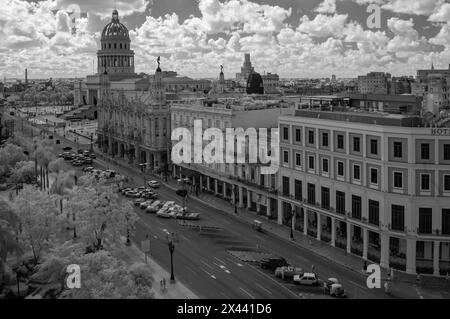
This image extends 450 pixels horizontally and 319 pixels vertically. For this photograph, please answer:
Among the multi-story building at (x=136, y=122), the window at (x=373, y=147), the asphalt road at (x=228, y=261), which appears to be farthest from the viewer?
the multi-story building at (x=136, y=122)

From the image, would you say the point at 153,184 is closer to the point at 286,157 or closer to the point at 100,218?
the point at 286,157

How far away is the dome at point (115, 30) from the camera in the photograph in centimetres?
18700

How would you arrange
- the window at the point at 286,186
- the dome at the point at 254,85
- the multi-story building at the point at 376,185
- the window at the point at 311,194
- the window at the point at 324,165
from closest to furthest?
the multi-story building at the point at 376,185 → the window at the point at 324,165 → the window at the point at 311,194 → the window at the point at 286,186 → the dome at the point at 254,85

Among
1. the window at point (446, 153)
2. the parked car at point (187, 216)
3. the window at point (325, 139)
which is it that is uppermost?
the window at point (325, 139)

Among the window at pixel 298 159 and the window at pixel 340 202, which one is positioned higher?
the window at pixel 298 159

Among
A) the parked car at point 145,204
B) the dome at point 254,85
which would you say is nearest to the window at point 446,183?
the parked car at point 145,204

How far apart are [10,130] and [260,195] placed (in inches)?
3839

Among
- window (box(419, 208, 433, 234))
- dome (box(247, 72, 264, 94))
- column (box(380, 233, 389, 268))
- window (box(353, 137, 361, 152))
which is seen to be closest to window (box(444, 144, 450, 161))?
window (box(419, 208, 433, 234))

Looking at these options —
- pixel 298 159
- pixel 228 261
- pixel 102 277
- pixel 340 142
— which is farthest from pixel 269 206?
pixel 102 277

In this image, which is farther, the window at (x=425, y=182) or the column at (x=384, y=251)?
the column at (x=384, y=251)

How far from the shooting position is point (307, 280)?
46.7m

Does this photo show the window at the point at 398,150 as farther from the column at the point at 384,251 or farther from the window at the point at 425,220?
the column at the point at 384,251

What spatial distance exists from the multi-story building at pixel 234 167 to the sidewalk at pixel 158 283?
18.4 m
